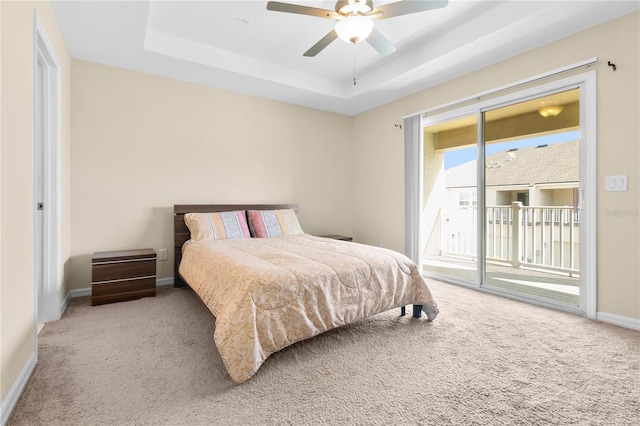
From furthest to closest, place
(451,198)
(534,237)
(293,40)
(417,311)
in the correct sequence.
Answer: (451,198), (534,237), (293,40), (417,311)

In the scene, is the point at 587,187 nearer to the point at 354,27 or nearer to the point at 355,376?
the point at 354,27

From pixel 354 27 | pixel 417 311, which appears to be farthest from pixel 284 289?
pixel 354 27

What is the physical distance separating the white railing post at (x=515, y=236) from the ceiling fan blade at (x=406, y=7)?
2879 mm

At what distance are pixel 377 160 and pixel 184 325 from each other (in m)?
3.47

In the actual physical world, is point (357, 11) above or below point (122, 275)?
above

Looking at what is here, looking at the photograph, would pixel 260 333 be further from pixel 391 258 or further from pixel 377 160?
pixel 377 160

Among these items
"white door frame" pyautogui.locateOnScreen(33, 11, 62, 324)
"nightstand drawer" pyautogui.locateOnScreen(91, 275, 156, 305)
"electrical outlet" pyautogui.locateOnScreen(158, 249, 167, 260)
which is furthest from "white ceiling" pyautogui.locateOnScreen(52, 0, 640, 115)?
"nightstand drawer" pyautogui.locateOnScreen(91, 275, 156, 305)

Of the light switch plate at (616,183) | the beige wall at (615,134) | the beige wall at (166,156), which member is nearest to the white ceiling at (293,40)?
the beige wall at (615,134)

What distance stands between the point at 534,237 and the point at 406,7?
3.45 metres

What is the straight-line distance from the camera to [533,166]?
133 inches

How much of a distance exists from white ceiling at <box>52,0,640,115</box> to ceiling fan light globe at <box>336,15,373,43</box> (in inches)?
27.7

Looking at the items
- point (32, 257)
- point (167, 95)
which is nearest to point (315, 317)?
point (32, 257)

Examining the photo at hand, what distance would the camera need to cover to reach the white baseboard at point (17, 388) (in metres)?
1.31

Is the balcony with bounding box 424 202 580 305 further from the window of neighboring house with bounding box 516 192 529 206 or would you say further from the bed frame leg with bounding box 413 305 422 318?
the bed frame leg with bounding box 413 305 422 318
